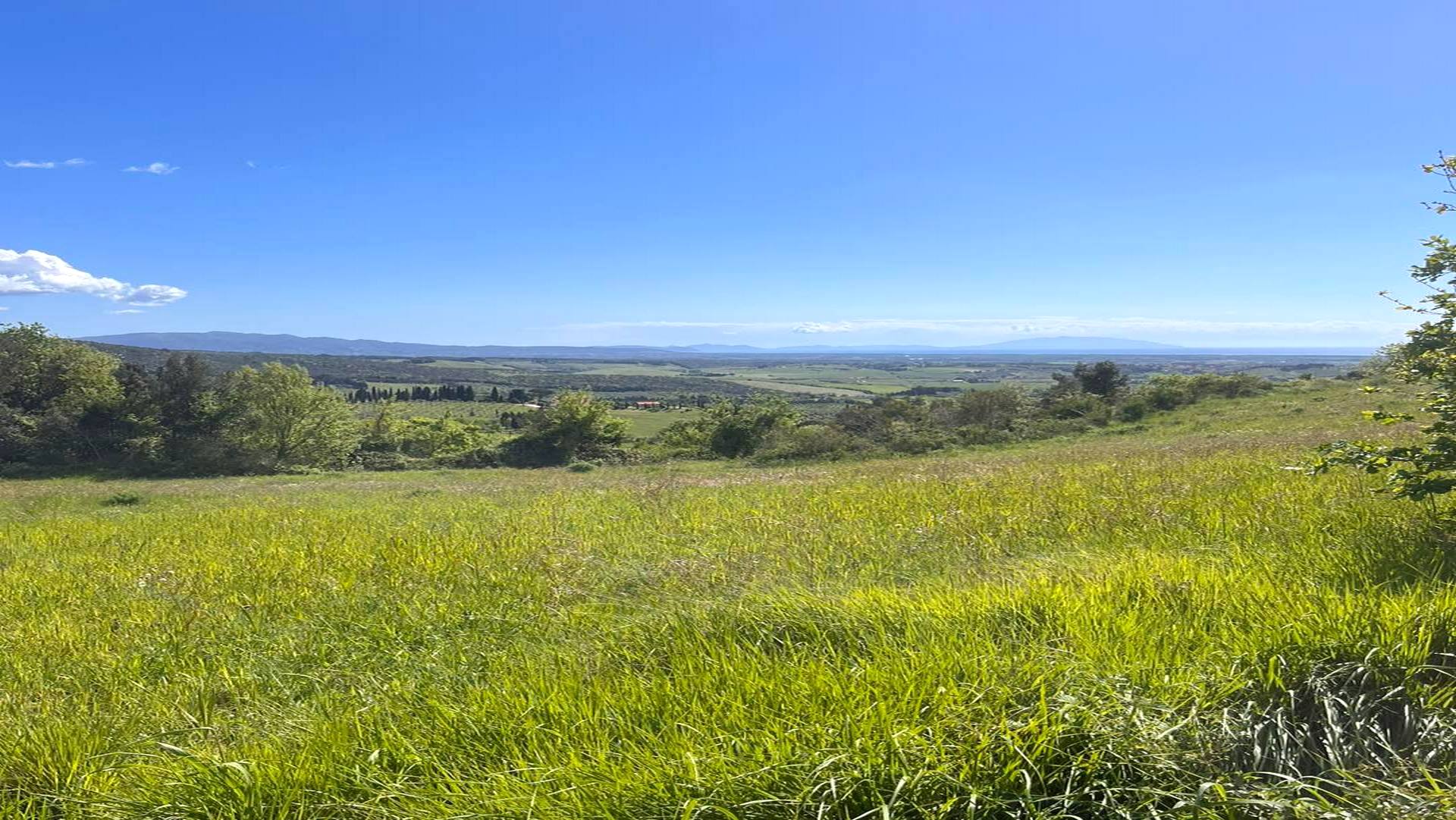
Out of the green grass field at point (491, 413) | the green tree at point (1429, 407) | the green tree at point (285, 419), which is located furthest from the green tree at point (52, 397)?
the green tree at point (1429, 407)

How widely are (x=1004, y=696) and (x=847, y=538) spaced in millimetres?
3573

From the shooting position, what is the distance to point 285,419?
51.0m

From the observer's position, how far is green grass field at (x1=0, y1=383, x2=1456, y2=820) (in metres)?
2.04

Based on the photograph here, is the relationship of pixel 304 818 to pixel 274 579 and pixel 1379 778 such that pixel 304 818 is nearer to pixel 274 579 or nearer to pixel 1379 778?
pixel 1379 778

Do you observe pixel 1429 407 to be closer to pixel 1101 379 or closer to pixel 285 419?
pixel 1101 379

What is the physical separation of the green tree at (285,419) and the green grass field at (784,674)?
5035cm

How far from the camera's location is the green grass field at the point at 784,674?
2039 millimetres

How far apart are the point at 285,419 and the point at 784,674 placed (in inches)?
2316

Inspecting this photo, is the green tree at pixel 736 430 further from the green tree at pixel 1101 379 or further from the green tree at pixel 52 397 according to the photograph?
the green tree at pixel 52 397

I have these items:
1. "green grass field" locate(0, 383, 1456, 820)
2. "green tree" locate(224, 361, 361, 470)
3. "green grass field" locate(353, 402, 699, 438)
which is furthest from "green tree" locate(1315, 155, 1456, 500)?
"green grass field" locate(353, 402, 699, 438)

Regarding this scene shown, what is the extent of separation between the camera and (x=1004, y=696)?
2287 millimetres

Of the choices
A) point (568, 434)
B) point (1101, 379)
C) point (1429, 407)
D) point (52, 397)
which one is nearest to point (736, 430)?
A: point (568, 434)

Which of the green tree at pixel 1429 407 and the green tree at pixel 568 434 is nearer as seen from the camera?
the green tree at pixel 1429 407

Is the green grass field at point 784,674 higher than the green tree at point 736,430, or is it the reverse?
the green grass field at point 784,674
